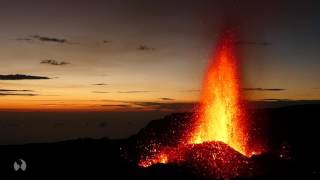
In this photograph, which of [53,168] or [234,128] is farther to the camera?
[53,168]

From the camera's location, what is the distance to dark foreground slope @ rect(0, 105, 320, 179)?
5031cm

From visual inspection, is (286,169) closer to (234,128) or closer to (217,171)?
(217,171)

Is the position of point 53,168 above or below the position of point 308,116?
below

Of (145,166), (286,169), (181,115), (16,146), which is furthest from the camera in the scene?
(16,146)

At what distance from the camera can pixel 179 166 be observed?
50.4 m

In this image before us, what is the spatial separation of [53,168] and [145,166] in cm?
2325

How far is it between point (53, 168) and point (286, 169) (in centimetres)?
3796

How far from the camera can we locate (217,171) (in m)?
50.0

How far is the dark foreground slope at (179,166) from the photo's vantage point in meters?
50.3

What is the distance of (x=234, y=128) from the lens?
6450 cm

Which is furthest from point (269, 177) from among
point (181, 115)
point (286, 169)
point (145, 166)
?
point (181, 115)

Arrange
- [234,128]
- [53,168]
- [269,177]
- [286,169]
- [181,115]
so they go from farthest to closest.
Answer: [181,115] < [53,168] < [234,128] < [286,169] < [269,177]

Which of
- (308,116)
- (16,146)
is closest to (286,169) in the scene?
(308,116)

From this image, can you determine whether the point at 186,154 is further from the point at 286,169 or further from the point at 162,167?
the point at 286,169
